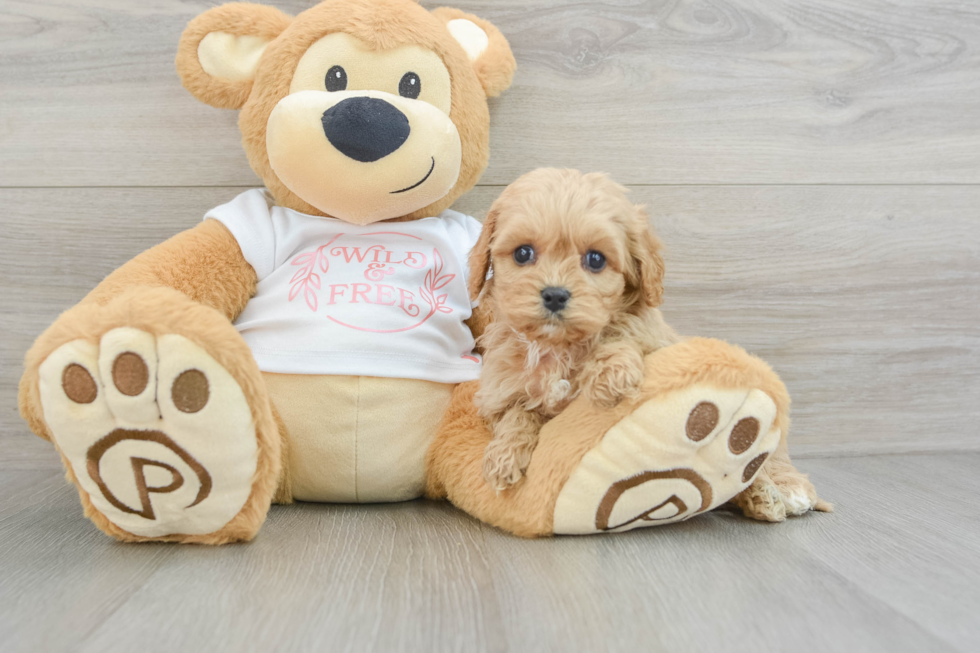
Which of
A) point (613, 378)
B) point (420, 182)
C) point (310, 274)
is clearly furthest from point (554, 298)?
point (310, 274)

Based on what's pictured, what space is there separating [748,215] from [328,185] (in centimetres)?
83

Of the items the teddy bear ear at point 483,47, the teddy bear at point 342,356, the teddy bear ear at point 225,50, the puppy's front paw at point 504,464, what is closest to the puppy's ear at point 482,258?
the teddy bear at point 342,356

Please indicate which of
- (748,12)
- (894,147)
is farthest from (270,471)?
(894,147)

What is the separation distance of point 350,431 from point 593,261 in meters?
0.43

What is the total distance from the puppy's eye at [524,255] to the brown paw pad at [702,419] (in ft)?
0.89

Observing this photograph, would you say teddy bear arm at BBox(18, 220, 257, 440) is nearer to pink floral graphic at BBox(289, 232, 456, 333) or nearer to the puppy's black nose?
pink floral graphic at BBox(289, 232, 456, 333)

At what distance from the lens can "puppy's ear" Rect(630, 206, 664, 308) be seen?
87 centimetres

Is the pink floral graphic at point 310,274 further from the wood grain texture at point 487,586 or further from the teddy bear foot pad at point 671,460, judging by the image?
the teddy bear foot pad at point 671,460

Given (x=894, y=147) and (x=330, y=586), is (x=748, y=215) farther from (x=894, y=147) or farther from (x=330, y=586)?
(x=330, y=586)

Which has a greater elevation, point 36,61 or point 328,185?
point 36,61

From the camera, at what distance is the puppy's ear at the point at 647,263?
2.84 ft

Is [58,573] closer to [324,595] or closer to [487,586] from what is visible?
[324,595]

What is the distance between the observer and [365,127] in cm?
94

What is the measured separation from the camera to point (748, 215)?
4.40 ft
